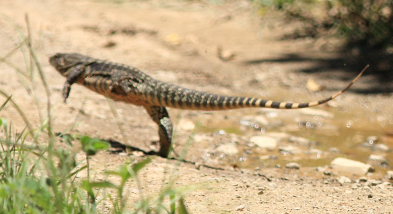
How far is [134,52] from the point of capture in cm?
1127

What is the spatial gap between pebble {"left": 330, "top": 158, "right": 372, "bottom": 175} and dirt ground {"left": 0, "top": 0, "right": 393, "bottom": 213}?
0.49 feet

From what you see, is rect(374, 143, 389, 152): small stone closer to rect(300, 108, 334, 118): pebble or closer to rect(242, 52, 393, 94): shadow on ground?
rect(300, 108, 334, 118): pebble

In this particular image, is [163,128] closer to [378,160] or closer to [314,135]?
[314,135]

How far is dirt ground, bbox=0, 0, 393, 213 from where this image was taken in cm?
526

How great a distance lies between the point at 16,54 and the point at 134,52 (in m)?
1.92

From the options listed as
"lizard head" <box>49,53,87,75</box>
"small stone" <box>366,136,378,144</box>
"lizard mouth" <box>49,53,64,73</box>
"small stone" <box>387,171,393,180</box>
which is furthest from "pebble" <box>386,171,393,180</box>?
"lizard mouth" <box>49,53,64,73</box>

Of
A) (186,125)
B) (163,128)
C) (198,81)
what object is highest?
(198,81)

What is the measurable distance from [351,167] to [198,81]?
3737 mm

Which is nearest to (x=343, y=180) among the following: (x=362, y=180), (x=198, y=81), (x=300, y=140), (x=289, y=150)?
(x=362, y=180)

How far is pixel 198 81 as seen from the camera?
32.8 feet

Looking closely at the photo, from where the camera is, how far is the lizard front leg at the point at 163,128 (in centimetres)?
693

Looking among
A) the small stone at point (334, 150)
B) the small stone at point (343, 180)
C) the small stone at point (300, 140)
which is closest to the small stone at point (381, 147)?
the small stone at point (334, 150)

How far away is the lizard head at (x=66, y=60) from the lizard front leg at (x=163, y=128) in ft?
3.40

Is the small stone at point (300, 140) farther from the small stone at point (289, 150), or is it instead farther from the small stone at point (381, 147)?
the small stone at point (381, 147)
